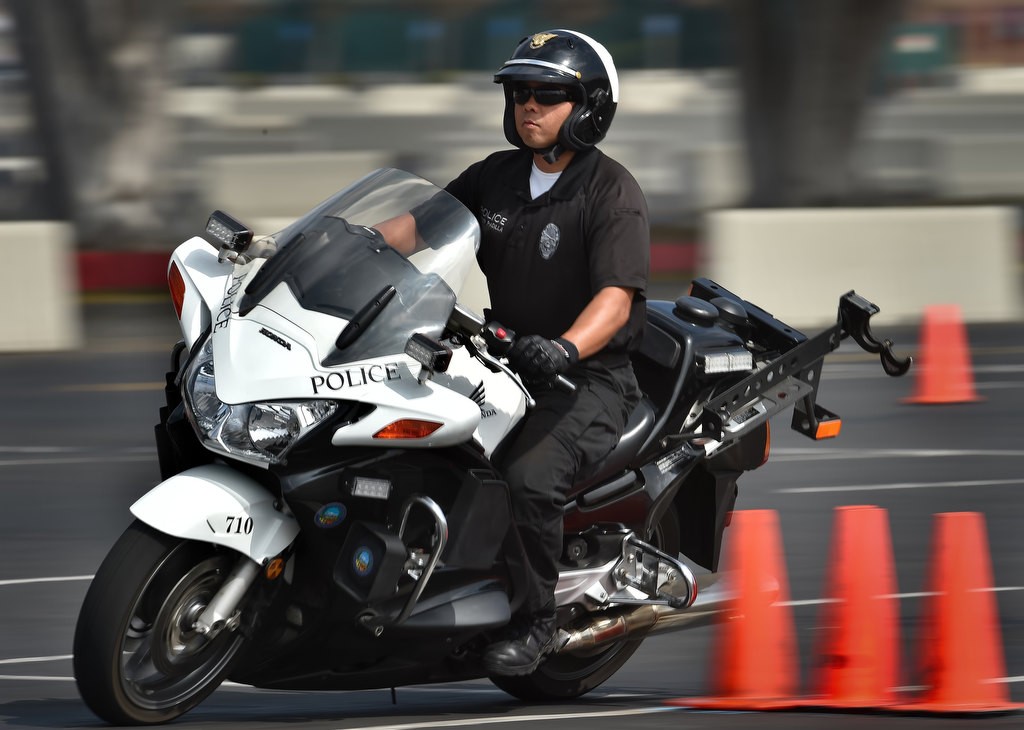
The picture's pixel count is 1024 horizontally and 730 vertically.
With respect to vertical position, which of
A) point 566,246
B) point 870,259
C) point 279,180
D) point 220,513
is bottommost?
point 279,180

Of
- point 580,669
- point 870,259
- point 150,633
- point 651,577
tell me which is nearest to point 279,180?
point 870,259

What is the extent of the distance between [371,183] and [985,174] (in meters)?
24.8

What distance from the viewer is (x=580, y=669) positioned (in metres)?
6.63

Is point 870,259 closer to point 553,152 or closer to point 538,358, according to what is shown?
point 553,152

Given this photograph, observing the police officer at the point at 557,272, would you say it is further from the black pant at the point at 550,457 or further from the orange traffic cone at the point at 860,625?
the orange traffic cone at the point at 860,625

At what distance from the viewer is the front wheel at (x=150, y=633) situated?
5375 millimetres

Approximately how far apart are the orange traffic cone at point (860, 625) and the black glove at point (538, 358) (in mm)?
1451

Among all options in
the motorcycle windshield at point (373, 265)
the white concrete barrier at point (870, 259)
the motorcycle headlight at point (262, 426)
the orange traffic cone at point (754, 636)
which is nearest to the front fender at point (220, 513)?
the motorcycle headlight at point (262, 426)

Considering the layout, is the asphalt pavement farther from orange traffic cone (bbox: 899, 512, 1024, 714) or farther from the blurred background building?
the blurred background building

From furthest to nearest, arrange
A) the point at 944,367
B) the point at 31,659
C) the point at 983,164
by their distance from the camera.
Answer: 1. the point at 983,164
2. the point at 944,367
3. the point at 31,659

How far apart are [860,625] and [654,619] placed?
0.71 meters

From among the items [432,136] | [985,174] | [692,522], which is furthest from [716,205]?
[692,522]

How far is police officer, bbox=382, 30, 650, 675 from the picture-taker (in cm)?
595

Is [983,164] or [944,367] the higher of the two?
[944,367]
